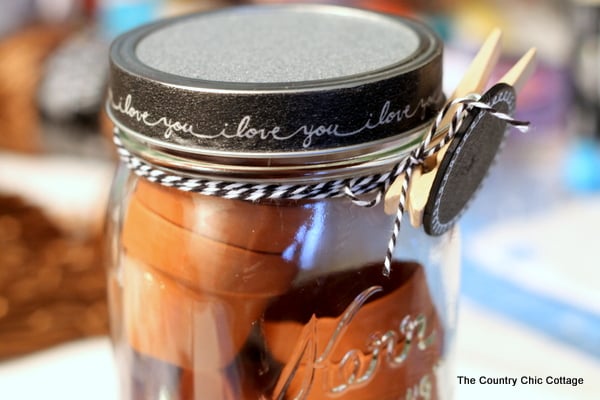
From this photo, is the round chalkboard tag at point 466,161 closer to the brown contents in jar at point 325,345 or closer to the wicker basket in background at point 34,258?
the brown contents in jar at point 325,345

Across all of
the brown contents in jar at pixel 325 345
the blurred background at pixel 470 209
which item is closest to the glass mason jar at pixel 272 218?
the brown contents in jar at pixel 325 345

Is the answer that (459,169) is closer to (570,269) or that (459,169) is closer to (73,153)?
(570,269)

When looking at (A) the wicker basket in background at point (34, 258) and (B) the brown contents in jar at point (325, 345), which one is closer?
(B) the brown contents in jar at point (325, 345)

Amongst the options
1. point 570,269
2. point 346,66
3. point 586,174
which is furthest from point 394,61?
point 586,174

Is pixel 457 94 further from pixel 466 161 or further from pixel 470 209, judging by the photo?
pixel 470 209

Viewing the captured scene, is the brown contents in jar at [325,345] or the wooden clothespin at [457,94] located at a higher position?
the wooden clothespin at [457,94]

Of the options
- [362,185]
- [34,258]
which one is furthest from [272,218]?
[34,258]

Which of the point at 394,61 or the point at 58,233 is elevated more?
the point at 394,61
